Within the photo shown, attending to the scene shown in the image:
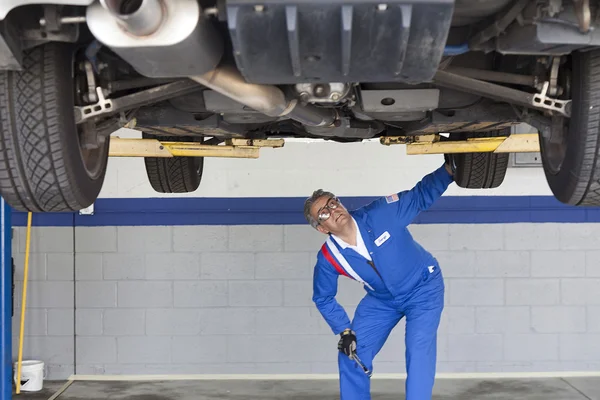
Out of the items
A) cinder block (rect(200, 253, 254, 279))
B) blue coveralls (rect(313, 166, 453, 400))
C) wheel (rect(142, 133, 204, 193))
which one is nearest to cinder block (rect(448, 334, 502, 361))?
cinder block (rect(200, 253, 254, 279))

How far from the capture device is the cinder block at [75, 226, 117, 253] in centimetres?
695

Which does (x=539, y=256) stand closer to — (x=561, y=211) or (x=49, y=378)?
(x=561, y=211)

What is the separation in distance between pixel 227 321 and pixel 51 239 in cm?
169

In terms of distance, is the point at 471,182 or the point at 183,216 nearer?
the point at 471,182

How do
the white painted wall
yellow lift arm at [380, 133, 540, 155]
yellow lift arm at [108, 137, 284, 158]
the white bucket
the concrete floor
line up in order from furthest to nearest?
the white painted wall
the white bucket
the concrete floor
yellow lift arm at [108, 137, 284, 158]
yellow lift arm at [380, 133, 540, 155]

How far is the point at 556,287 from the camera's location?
6.89 meters

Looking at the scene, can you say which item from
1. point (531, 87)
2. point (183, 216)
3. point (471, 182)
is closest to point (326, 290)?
point (471, 182)

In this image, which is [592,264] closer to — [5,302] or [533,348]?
[533,348]

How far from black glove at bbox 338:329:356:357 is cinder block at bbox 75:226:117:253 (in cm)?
304

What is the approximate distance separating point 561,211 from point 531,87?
432cm

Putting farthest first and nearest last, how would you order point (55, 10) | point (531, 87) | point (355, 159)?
point (355, 159) → point (531, 87) → point (55, 10)

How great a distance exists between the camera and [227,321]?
6.90m

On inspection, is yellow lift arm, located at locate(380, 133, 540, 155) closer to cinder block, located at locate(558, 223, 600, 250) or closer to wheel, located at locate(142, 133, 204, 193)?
wheel, located at locate(142, 133, 204, 193)

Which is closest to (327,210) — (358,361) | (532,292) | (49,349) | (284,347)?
(358,361)
